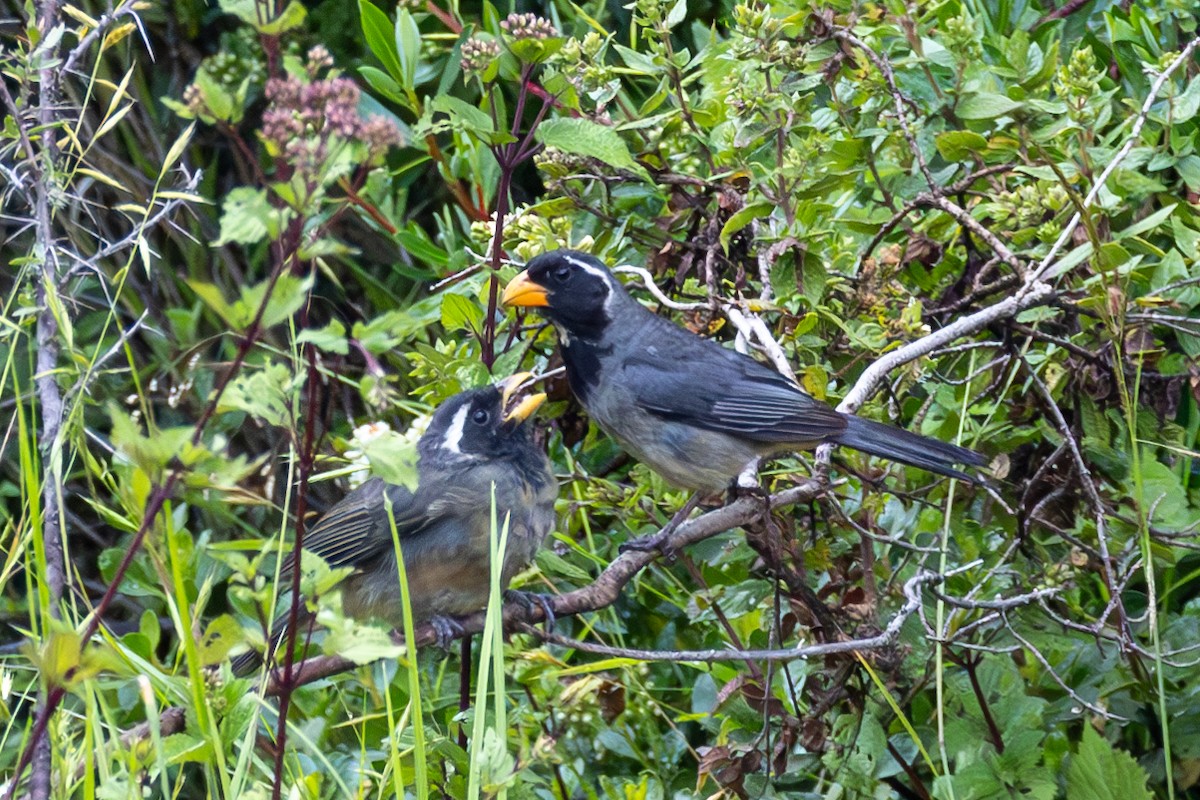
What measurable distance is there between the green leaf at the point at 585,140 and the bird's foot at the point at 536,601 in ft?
3.52

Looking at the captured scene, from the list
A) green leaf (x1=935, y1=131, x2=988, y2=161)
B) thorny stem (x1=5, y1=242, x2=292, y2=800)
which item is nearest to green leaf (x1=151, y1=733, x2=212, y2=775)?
thorny stem (x1=5, y1=242, x2=292, y2=800)

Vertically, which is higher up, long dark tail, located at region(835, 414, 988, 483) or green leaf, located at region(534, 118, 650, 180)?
green leaf, located at region(534, 118, 650, 180)

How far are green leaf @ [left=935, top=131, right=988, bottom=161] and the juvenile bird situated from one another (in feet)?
2.35

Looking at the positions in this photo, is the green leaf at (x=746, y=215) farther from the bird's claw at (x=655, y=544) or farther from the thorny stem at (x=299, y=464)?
the thorny stem at (x=299, y=464)

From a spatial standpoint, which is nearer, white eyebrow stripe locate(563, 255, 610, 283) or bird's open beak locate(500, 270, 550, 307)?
bird's open beak locate(500, 270, 550, 307)

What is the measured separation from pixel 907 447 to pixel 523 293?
3.53 feet

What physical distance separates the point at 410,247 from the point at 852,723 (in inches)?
78.6

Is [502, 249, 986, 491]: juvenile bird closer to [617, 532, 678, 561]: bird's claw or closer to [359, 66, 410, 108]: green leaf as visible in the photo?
[617, 532, 678, 561]: bird's claw

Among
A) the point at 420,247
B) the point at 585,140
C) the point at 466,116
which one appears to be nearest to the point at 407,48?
the point at 466,116

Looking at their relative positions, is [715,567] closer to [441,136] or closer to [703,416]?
[703,416]

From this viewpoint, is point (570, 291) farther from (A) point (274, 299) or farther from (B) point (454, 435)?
(A) point (274, 299)

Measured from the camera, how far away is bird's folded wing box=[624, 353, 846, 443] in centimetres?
390

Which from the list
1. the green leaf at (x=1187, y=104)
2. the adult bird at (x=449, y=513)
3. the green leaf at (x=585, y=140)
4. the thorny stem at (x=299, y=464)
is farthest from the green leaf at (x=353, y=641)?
the green leaf at (x=1187, y=104)

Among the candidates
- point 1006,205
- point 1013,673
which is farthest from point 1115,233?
point 1013,673
